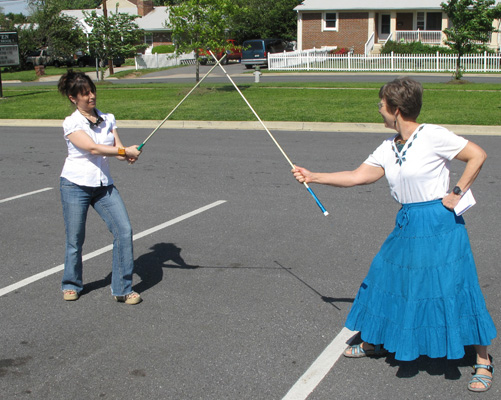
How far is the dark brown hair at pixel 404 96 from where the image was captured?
11.7 feet

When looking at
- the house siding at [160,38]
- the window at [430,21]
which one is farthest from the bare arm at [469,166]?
the house siding at [160,38]

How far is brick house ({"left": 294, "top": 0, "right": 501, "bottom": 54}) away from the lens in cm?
4212

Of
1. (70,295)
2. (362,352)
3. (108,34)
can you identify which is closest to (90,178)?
(70,295)

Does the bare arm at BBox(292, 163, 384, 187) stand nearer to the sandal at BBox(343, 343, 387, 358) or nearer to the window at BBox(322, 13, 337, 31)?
the sandal at BBox(343, 343, 387, 358)

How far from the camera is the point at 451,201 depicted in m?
3.58

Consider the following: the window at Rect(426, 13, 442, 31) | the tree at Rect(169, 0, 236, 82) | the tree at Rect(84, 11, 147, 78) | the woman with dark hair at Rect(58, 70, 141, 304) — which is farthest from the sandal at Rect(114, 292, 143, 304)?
the window at Rect(426, 13, 442, 31)

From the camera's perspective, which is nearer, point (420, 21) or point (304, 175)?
point (304, 175)

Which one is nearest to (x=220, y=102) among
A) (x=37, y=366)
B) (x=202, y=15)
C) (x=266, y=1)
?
(x=202, y=15)

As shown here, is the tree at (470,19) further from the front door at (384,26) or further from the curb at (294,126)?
the front door at (384,26)

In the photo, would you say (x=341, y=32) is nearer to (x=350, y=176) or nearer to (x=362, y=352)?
(x=350, y=176)

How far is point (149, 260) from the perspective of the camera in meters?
6.08

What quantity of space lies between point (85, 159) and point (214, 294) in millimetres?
1487

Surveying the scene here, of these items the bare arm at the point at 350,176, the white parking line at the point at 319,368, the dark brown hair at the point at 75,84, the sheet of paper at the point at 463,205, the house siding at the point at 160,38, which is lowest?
the white parking line at the point at 319,368

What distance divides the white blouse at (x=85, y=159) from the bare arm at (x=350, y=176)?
162 centimetres
